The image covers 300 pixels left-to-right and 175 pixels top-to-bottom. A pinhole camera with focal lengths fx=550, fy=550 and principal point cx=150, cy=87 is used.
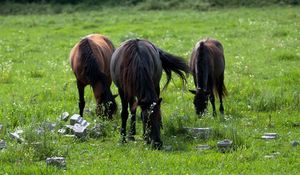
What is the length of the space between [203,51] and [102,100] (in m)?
2.60

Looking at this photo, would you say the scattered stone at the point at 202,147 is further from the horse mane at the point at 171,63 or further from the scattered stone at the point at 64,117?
the scattered stone at the point at 64,117

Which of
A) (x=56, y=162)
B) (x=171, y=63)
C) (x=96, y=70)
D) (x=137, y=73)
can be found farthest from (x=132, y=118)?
(x=56, y=162)

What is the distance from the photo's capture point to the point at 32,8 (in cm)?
4366

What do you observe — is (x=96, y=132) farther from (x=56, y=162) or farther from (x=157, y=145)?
(x=56, y=162)

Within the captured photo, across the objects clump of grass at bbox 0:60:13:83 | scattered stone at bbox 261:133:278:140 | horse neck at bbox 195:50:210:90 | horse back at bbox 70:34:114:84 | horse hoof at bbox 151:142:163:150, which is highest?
horse back at bbox 70:34:114:84

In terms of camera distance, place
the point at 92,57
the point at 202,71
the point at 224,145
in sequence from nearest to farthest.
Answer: the point at 224,145, the point at 92,57, the point at 202,71

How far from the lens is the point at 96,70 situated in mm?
11039

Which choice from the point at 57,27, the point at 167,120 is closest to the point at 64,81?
the point at 167,120

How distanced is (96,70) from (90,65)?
0.59ft

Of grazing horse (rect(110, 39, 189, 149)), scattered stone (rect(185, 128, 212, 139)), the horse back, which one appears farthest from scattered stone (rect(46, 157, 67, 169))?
the horse back

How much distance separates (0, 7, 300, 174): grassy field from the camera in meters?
8.16

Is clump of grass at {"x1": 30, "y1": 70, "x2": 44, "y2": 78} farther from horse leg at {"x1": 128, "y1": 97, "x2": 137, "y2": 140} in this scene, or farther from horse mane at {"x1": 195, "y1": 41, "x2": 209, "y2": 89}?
horse leg at {"x1": 128, "y1": 97, "x2": 137, "y2": 140}

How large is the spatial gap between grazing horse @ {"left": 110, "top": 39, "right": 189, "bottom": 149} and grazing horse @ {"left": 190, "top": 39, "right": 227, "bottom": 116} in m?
1.10

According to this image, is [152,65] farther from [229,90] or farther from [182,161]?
[229,90]
